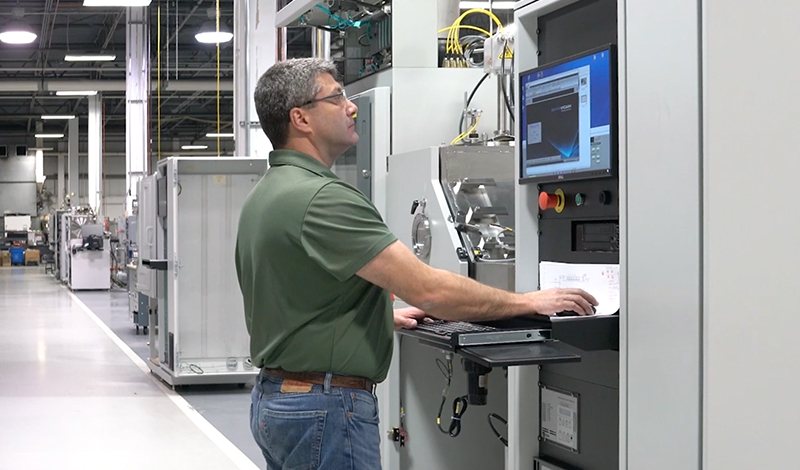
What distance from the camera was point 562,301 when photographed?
2.11 m

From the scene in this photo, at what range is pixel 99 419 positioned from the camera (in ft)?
19.5

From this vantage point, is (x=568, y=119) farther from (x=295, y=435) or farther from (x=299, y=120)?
(x=295, y=435)

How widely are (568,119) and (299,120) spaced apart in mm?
682

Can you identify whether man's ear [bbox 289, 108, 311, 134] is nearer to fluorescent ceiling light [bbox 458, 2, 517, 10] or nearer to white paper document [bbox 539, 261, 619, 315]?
white paper document [bbox 539, 261, 619, 315]

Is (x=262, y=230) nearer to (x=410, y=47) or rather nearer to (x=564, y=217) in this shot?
(x=564, y=217)

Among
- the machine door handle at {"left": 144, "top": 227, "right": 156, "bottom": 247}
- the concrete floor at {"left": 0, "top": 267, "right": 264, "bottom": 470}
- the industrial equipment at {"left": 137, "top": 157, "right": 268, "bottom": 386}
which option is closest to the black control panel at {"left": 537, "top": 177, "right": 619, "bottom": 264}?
the concrete floor at {"left": 0, "top": 267, "right": 264, "bottom": 470}

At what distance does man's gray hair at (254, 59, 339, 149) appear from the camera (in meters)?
2.08

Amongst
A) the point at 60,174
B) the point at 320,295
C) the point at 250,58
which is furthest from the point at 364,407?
the point at 60,174

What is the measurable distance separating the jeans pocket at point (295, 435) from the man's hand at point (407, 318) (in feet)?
1.25

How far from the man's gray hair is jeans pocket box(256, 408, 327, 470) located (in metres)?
0.61

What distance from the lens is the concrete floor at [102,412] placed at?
16.3 ft

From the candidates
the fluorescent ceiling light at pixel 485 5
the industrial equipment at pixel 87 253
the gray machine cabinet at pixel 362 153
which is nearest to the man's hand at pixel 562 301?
the gray machine cabinet at pixel 362 153

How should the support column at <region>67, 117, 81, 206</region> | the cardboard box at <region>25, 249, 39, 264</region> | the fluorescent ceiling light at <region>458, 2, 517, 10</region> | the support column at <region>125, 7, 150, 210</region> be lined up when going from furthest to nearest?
the cardboard box at <region>25, 249, 39, 264</region> → the support column at <region>67, 117, 81, 206</region> → the support column at <region>125, 7, 150, 210</region> → the fluorescent ceiling light at <region>458, 2, 517, 10</region>

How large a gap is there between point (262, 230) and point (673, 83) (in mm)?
907
